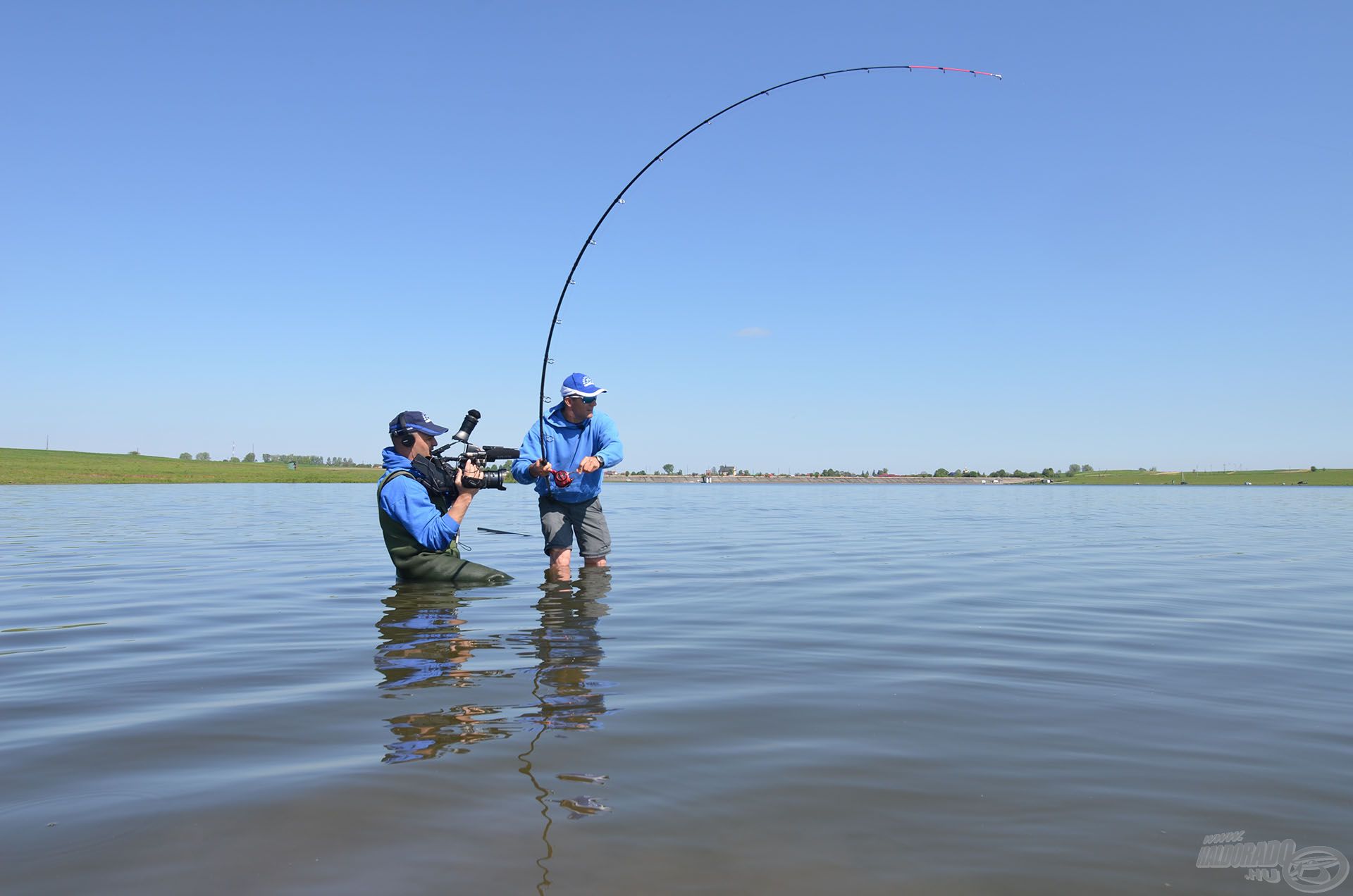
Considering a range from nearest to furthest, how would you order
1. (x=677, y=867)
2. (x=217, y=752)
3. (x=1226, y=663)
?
(x=677, y=867)
(x=217, y=752)
(x=1226, y=663)

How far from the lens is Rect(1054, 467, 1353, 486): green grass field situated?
12862 cm

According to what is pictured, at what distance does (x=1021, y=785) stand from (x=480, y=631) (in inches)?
181

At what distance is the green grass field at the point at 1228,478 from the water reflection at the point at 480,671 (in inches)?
5295

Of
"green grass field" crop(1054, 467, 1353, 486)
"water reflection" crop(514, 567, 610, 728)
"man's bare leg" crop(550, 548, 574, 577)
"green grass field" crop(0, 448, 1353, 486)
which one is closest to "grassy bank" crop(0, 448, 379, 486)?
"green grass field" crop(0, 448, 1353, 486)

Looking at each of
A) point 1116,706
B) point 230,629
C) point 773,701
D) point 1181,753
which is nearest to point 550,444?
point 230,629

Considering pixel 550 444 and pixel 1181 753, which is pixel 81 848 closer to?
pixel 1181 753

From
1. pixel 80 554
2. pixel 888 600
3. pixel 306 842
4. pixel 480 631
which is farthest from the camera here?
pixel 80 554

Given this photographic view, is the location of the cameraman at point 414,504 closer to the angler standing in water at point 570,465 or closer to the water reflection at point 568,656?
the angler standing in water at point 570,465

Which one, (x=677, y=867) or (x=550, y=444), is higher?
(x=550, y=444)

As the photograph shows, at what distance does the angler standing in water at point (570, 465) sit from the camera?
919 cm

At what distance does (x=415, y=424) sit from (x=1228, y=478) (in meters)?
172

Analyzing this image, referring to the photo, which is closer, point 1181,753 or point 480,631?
point 1181,753

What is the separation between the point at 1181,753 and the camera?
159 inches

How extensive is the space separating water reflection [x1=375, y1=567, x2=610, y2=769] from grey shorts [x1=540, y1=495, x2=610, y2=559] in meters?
1.03
